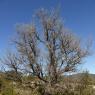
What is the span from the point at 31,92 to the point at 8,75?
2166 millimetres

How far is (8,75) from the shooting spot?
18906 mm

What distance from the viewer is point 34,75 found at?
18812mm

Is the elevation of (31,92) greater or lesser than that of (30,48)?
lesser

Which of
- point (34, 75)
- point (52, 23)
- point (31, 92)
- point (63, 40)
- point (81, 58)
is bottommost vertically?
point (31, 92)

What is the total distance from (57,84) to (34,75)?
1831mm

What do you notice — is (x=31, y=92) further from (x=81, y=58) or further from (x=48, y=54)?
(x=81, y=58)

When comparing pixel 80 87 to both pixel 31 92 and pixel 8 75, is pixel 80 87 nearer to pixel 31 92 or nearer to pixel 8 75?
pixel 31 92

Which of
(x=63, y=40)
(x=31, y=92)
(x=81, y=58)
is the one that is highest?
(x=63, y=40)

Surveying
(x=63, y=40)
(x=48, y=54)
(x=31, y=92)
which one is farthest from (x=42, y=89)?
(x=63, y=40)

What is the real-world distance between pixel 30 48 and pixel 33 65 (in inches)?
51.9

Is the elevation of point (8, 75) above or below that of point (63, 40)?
below

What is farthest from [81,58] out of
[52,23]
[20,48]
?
[20,48]

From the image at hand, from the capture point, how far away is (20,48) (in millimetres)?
19094

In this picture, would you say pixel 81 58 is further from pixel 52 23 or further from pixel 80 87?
pixel 52 23
